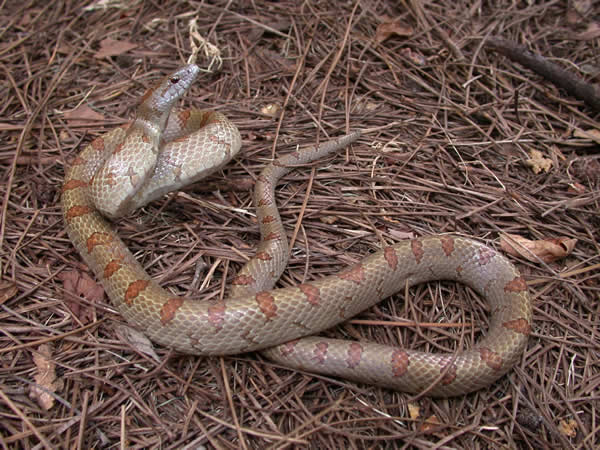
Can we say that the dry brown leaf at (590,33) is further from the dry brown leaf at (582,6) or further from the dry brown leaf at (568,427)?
the dry brown leaf at (568,427)

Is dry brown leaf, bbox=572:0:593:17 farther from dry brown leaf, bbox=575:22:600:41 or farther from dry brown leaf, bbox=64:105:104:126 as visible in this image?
dry brown leaf, bbox=64:105:104:126

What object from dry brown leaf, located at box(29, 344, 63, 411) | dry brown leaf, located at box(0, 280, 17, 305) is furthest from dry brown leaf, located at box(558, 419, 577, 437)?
dry brown leaf, located at box(0, 280, 17, 305)

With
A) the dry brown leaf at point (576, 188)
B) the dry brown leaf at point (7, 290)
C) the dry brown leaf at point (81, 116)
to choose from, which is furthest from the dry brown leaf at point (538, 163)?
the dry brown leaf at point (7, 290)

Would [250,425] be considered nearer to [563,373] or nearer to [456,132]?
[563,373]

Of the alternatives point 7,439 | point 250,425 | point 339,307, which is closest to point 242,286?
point 339,307

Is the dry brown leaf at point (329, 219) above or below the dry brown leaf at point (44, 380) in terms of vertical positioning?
above

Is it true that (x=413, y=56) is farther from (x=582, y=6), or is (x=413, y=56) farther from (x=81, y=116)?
(x=81, y=116)
